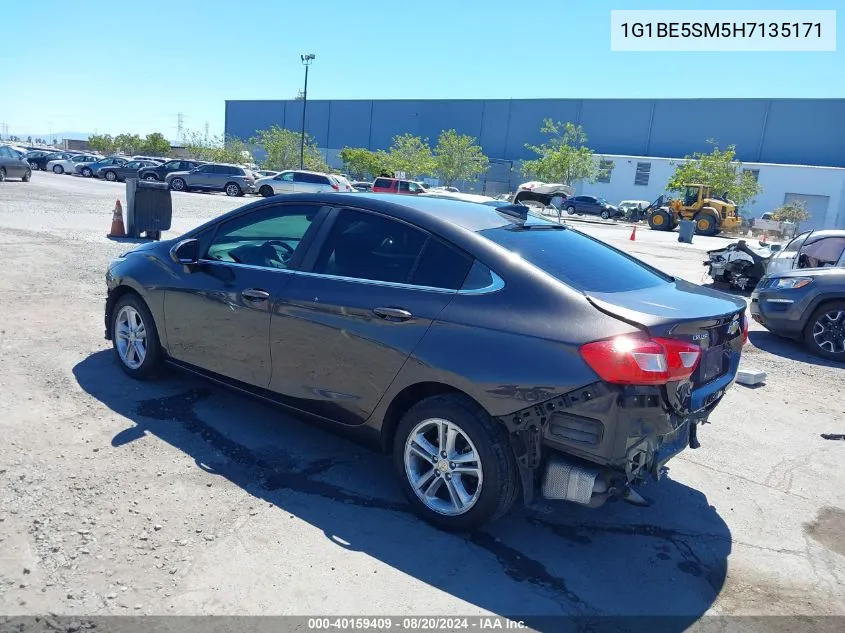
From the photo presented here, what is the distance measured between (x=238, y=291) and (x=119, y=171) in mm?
40382

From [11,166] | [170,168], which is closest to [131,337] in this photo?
[11,166]

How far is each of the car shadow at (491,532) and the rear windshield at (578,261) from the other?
1.20 meters

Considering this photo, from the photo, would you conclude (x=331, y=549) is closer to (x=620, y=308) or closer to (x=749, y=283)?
(x=620, y=308)

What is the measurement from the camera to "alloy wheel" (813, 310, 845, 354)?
7727 mm

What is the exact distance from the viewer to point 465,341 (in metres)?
3.20

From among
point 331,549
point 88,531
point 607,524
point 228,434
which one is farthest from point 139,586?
point 607,524

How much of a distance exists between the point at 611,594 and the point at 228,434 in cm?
257

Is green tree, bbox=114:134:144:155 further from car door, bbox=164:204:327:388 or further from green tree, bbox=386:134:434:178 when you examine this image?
car door, bbox=164:204:327:388

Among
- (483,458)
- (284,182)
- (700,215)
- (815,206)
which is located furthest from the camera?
(815,206)

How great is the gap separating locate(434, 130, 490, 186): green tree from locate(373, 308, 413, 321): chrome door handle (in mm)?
57810

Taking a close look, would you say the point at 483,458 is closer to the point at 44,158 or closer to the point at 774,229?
the point at 774,229

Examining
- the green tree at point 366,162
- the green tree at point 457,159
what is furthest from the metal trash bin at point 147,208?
the green tree at point 457,159

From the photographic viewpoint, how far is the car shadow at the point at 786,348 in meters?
7.75

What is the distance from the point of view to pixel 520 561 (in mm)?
3186
